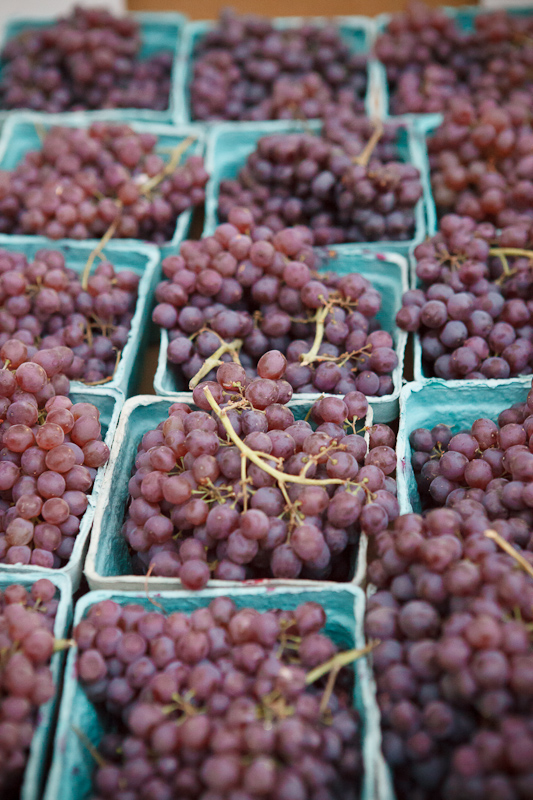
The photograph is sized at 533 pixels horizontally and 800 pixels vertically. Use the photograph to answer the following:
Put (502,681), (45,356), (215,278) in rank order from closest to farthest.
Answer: (502,681) < (45,356) < (215,278)

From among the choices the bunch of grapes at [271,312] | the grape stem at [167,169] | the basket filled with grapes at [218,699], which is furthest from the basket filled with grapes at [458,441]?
the grape stem at [167,169]

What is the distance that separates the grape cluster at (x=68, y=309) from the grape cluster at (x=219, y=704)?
2.13ft

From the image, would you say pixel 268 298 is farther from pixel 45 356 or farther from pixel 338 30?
pixel 338 30

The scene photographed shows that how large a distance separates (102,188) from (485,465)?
1.27m

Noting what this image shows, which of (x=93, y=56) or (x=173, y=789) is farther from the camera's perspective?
(x=93, y=56)

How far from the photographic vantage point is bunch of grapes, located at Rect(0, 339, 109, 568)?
1.13 m

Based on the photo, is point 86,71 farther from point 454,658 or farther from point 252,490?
point 454,658

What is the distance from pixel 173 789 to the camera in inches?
33.7

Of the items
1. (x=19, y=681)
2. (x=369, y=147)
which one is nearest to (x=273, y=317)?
(x=369, y=147)

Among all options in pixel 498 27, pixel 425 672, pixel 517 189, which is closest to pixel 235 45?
pixel 498 27

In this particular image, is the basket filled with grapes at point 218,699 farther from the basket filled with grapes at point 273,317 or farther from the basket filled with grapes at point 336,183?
the basket filled with grapes at point 336,183

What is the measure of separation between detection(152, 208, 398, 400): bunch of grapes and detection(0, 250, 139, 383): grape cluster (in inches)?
6.0

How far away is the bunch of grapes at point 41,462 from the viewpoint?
3.70ft

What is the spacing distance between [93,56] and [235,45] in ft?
1.60
